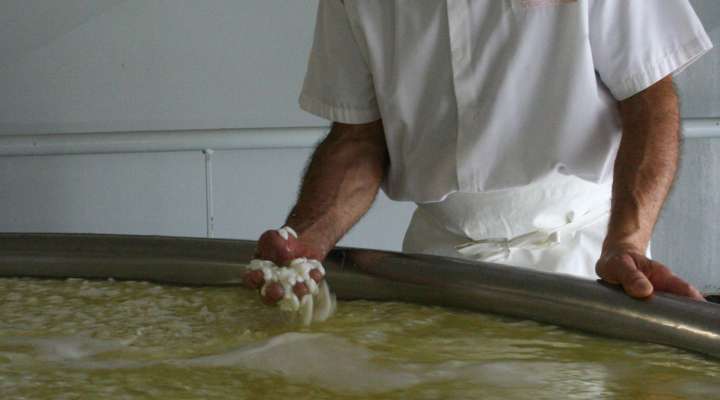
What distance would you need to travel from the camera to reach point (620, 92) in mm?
1589

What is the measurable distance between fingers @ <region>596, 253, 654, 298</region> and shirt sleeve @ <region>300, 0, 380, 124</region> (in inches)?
27.4

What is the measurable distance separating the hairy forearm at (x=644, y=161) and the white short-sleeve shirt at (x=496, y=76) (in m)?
0.03

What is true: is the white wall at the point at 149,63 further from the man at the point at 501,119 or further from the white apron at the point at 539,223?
the white apron at the point at 539,223

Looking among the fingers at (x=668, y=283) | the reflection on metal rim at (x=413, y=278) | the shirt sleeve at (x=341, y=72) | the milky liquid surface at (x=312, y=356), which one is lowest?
the milky liquid surface at (x=312, y=356)

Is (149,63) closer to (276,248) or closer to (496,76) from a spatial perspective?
(496,76)

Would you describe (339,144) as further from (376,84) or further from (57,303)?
(57,303)

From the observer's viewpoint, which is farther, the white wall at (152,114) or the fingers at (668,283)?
the white wall at (152,114)

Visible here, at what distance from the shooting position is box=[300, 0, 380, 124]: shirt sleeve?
5.82 ft

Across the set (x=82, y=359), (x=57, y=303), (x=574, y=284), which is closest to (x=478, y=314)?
(x=574, y=284)

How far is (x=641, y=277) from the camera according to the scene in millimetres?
1127

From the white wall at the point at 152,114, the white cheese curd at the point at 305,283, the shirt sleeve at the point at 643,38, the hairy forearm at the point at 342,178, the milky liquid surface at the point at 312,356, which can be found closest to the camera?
the milky liquid surface at the point at 312,356

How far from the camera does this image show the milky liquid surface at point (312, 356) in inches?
37.9

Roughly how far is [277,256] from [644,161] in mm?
602

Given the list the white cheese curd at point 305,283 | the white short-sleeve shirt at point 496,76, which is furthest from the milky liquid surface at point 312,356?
the white short-sleeve shirt at point 496,76
